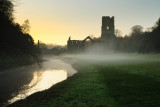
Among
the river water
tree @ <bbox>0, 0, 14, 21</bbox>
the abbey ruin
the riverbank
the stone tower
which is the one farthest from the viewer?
the stone tower

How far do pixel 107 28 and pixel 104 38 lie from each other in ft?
19.5

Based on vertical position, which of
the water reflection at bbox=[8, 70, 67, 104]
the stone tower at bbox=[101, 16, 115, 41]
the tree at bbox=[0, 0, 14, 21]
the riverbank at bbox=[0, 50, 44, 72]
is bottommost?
the water reflection at bbox=[8, 70, 67, 104]

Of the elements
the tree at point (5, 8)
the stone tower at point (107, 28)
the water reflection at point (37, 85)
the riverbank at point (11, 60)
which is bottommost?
the water reflection at point (37, 85)

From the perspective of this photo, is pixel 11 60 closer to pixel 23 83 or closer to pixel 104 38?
pixel 23 83

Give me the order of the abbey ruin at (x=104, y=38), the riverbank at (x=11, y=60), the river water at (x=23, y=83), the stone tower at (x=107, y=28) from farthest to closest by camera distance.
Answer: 1. the stone tower at (x=107, y=28)
2. the abbey ruin at (x=104, y=38)
3. the riverbank at (x=11, y=60)
4. the river water at (x=23, y=83)

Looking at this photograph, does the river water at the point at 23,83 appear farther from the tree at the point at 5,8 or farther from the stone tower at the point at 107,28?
the stone tower at the point at 107,28

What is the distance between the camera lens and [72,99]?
13.6 m

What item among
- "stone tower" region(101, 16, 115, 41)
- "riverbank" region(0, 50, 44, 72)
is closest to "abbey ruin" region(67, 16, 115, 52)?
"stone tower" region(101, 16, 115, 41)

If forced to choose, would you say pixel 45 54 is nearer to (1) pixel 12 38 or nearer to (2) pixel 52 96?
(1) pixel 12 38

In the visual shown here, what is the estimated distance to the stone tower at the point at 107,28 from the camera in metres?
108

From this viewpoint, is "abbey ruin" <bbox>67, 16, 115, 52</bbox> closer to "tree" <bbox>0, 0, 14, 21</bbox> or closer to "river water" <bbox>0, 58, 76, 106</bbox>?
"river water" <bbox>0, 58, 76, 106</bbox>

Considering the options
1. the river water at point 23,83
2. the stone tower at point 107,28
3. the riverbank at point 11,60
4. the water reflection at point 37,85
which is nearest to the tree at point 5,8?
the riverbank at point 11,60

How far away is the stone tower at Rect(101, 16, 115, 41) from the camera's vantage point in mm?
108000

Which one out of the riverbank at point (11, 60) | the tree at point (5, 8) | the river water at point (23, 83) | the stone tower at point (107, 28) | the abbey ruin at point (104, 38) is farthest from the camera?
the stone tower at point (107, 28)
